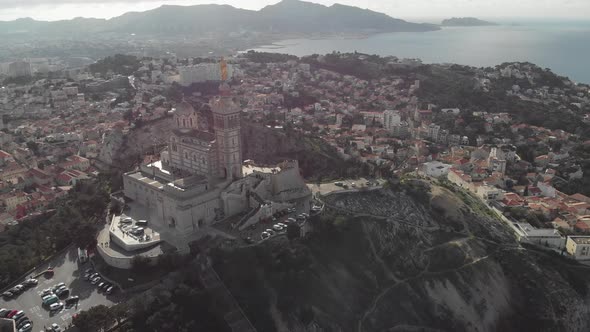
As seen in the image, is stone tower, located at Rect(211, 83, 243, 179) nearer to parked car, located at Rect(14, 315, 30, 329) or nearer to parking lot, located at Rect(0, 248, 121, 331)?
parking lot, located at Rect(0, 248, 121, 331)

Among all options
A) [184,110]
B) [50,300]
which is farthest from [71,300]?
[184,110]

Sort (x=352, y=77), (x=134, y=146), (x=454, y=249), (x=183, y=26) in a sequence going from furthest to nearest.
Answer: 1. (x=183, y=26)
2. (x=352, y=77)
3. (x=134, y=146)
4. (x=454, y=249)

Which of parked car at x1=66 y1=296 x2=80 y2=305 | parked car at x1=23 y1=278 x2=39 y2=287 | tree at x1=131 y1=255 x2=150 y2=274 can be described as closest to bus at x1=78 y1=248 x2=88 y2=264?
parked car at x1=23 y1=278 x2=39 y2=287

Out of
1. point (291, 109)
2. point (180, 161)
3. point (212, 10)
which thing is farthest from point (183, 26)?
point (180, 161)

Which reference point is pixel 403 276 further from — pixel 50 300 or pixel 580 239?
pixel 50 300

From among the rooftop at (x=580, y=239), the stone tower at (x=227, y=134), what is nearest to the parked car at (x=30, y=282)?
the stone tower at (x=227, y=134)

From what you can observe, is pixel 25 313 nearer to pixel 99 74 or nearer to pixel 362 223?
pixel 362 223
